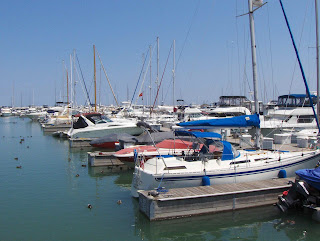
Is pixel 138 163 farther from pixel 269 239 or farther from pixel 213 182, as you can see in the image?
pixel 269 239

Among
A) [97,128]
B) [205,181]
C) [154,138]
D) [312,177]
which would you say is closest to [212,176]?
[205,181]

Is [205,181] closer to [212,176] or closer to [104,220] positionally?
[212,176]

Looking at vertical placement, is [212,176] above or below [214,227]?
above

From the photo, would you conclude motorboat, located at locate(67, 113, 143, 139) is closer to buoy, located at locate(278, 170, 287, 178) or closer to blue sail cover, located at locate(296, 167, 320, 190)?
buoy, located at locate(278, 170, 287, 178)

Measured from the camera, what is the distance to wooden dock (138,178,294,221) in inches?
478

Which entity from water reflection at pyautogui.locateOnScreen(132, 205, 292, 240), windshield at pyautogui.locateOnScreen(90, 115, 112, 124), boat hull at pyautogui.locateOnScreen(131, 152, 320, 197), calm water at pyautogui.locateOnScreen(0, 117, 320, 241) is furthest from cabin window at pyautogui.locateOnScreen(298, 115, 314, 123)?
water reflection at pyautogui.locateOnScreen(132, 205, 292, 240)

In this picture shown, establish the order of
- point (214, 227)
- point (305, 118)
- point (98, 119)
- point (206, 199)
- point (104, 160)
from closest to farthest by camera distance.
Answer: point (214, 227), point (206, 199), point (104, 160), point (305, 118), point (98, 119)

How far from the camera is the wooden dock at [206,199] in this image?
39.8 ft

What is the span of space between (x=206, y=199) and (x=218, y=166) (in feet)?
8.34

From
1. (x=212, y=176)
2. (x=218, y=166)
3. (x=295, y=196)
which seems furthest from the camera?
(x=218, y=166)

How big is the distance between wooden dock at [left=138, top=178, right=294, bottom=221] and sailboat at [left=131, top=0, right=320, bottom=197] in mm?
664

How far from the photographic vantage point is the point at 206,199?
12609 millimetres

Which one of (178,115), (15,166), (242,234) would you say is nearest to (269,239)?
(242,234)

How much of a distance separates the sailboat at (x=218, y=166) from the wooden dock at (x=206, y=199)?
2.18 ft
